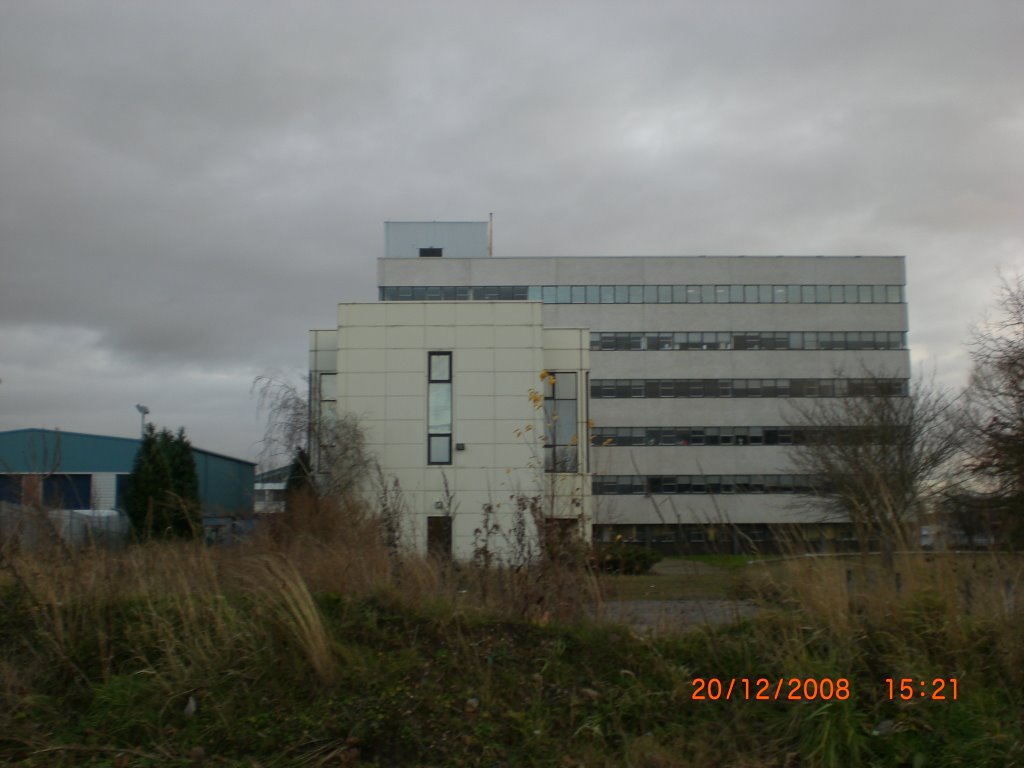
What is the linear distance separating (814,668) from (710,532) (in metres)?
1.47

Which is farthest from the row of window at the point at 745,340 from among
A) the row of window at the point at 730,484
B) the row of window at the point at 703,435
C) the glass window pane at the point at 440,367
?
the glass window pane at the point at 440,367

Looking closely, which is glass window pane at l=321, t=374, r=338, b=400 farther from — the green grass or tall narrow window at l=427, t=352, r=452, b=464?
the green grass

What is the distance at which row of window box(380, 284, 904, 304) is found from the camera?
5553cm

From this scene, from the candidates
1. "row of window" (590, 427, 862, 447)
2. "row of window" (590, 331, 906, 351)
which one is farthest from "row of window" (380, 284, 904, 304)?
"row of window" (590, 427, 862, 447)

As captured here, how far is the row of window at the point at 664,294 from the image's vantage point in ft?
182

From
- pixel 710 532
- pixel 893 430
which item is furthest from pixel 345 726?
pixel 893 430

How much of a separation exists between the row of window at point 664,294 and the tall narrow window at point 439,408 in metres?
21.7

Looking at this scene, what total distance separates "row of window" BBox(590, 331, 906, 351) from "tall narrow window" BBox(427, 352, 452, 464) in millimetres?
22154

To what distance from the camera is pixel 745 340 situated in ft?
183

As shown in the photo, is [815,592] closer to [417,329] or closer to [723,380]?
[417,329]

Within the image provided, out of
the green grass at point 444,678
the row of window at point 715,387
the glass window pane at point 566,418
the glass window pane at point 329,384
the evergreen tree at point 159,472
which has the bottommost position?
the green grass at point 444,678

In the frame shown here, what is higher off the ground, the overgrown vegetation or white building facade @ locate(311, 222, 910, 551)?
white building facade @ locate(311, 222, 910, 551)

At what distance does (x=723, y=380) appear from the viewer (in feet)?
181
